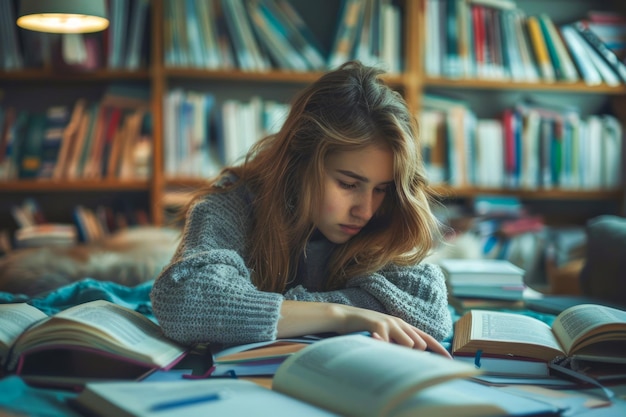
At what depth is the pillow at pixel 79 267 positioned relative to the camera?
78.2 inches

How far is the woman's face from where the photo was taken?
1292mm

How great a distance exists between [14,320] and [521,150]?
253 cm

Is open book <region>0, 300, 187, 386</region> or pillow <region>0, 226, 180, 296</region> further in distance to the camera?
pillow <region>0, 226, 180, 296</region>

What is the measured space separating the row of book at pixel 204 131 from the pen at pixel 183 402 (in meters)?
2.32

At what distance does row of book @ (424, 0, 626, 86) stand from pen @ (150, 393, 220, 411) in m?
2.57

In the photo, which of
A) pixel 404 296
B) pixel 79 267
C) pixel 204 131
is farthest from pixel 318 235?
pixel 204 131

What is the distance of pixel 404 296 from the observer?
3.97 feet

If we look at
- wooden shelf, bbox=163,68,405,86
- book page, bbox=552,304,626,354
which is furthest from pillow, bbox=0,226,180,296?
book page, bbox=552,304,626,354

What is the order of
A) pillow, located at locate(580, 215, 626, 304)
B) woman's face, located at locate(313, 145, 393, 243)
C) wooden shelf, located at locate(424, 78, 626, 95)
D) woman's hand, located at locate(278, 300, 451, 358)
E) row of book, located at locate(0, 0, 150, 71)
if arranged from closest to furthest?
woman's hand, located at locate(278, 300, 451, 358), woman's face, located at locate(313, 145, 393, 243), pillow, located at locate(580, 215, 626, 304), row of book, located at locate(0, 0, 150, 71), wooden shelf, located at locate(424, 78, 626, 95)

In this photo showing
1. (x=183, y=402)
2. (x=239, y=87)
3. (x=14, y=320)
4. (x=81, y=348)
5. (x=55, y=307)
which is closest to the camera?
(x=183, y=402)

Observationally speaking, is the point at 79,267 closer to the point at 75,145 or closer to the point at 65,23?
the point at 65,23

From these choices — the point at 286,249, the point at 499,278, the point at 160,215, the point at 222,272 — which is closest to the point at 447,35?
the point at 160,215

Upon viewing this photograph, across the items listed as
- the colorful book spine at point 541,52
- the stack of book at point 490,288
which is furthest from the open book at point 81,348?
the colorful book spine at point 541,52

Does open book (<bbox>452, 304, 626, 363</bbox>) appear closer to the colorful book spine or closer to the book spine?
the colorful book spine
